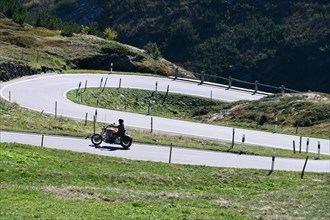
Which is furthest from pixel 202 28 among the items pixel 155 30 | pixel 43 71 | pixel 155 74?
pixel 43 71

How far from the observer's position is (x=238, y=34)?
473ft

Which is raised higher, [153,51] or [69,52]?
[153,51]

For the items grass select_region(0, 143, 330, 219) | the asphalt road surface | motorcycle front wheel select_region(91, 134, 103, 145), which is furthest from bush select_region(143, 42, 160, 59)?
grass select_region(0, 143, 330, 219)

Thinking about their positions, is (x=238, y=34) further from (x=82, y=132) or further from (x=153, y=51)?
(x=82, y=132)

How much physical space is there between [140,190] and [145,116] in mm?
27818

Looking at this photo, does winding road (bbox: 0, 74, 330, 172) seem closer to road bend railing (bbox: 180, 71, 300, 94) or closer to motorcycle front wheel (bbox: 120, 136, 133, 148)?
motorcycle front wheel (bbox: 120, 136, 133, 148)

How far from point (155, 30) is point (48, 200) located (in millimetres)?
132116

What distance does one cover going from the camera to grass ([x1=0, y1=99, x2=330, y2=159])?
38.5m

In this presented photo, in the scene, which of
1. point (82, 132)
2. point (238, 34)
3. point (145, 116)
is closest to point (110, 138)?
point (82, 132)

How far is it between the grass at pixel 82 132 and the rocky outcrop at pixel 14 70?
58.2 ft

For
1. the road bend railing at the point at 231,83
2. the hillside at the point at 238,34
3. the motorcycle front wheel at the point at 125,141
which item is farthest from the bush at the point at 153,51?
the motorcycle front wheel at the point at 125,141

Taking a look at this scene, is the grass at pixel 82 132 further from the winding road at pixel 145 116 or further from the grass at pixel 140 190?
the grass at pixel 140 190

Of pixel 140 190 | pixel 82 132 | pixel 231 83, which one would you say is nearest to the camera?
pixel 140 190

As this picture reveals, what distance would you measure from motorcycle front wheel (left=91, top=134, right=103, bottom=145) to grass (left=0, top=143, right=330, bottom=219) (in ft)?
13.2
